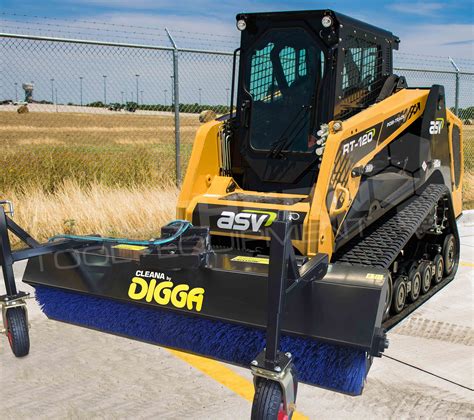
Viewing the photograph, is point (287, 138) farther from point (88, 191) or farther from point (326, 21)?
point (88, 191)

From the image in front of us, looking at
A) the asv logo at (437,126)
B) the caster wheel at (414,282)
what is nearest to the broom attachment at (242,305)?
the caster wheel at (414,282)

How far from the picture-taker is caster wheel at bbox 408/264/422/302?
16.1ft

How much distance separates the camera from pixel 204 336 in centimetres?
374

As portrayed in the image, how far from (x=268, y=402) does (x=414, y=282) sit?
2.65 metres

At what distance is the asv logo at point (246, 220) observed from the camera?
4.18 metres

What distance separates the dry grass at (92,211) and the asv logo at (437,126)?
3.55 metres

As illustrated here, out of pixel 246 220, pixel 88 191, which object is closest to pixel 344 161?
pixel 246 220

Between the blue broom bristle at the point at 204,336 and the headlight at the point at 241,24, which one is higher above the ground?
the headlight at the point at 241,24

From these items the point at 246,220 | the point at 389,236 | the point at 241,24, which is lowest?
the point at 389,236

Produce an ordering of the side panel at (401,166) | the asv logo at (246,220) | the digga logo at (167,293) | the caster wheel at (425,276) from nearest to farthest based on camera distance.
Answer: the digga logo at (167,293) → the asv logo at (246,220) → the side panel at (401,166) → the caster wheel at (425,276)

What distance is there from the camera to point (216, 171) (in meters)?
5.03

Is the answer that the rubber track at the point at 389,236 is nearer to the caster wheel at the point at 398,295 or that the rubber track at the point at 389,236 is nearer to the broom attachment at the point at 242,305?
the caster wheel at the point at 398,295

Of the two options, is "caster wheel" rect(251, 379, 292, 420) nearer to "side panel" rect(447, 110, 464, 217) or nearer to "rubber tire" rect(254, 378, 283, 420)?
"rubber tire" rect(254, 378, 283, 420)

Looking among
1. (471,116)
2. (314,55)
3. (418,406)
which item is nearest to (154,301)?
(418,406)
